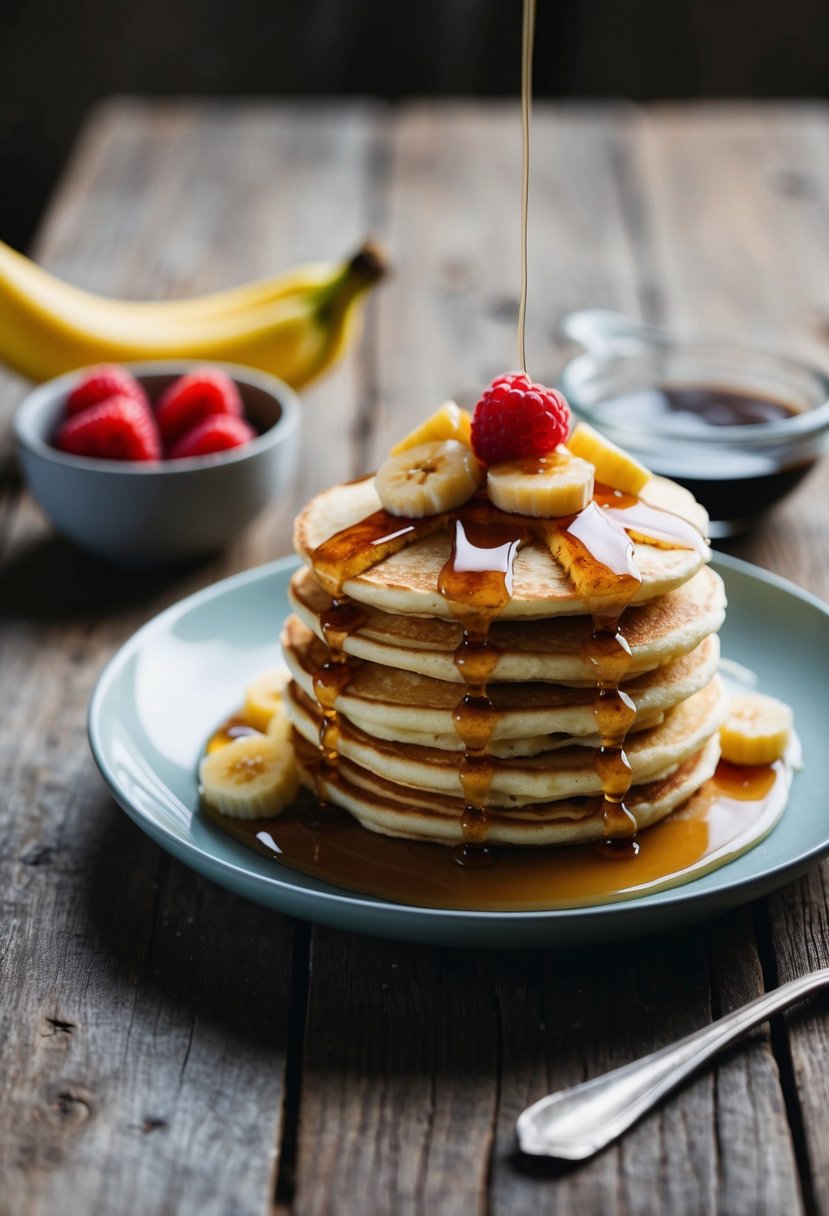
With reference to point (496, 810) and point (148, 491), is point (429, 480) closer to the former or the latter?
point (496, 810)

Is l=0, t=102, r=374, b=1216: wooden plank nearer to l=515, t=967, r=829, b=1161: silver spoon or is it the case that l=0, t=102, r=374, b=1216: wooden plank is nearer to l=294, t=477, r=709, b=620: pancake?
l=515, t=967, r=829, b=1161: silver spoon

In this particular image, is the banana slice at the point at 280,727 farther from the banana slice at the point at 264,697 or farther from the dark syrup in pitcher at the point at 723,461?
the dark syrup in pitcher at the point at 723,461

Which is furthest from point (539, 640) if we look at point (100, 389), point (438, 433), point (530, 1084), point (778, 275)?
point (778, 275)

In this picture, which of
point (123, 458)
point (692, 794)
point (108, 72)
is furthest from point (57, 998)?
point (108, 72)

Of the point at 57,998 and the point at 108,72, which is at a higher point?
the point at 57,998

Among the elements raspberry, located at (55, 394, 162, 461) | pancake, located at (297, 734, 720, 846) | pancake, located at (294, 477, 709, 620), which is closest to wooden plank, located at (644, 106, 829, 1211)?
pancake, located at (297, 734, 720, 846)

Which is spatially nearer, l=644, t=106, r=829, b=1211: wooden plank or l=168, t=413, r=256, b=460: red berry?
l=644, t=106, r=829, b=1211: wooden plank

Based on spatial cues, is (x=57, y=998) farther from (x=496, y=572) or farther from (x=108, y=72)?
(x=108, y=72)
